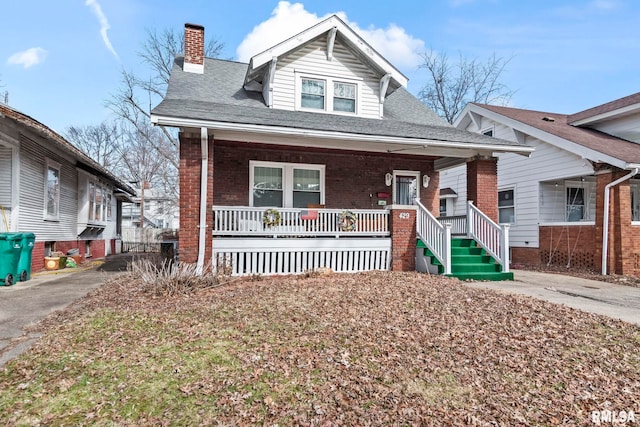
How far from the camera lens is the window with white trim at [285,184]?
1098 centimetres

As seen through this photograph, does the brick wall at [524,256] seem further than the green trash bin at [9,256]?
Yes

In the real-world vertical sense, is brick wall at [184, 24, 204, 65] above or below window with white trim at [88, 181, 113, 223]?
above

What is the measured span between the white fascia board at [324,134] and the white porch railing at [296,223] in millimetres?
1876

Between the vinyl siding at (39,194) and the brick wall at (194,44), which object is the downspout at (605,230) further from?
the vinyl siding at (39,194)

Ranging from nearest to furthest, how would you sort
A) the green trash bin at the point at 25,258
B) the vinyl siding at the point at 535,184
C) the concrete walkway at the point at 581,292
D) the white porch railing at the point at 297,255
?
the concrete walkway at the point at 581,292 < the green trash bin at the point at 25,258 < the white porch railing at the point at 297,255 < the vinyl siding at the point at 535,184

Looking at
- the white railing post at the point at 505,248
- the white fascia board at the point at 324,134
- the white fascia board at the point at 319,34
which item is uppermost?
the white fascia board at the point at 319,34

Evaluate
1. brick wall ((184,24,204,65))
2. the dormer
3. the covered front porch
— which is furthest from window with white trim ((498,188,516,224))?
brick wall ((184,24,204,65))

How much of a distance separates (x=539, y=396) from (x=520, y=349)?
100 cm

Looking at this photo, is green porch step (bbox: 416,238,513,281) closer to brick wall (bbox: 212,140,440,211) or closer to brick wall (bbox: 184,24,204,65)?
brick wall (bbox: 212,140,440,211)

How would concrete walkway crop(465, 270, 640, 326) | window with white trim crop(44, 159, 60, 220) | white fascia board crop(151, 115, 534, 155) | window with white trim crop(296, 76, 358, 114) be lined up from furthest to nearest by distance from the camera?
window with white trim crop(44, 159, 60, 220) < window with white trim crop(296, 76, 358, 114) < white fascia board crop(151, 115, 534, 155) < concrete walkway crop(465, 270, 640, 326)

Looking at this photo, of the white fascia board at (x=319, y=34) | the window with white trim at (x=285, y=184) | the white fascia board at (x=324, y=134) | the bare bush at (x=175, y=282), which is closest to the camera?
the bare bush at (x=175, y=282)

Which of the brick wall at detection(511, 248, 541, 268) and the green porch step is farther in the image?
the brick wall at detection(511, 248, 541, 268)

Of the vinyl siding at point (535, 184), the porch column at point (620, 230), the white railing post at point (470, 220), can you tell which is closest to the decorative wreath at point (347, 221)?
the white railing post at point (470, 220)

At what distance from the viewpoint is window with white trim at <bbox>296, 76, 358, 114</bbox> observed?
1112 centimetres
